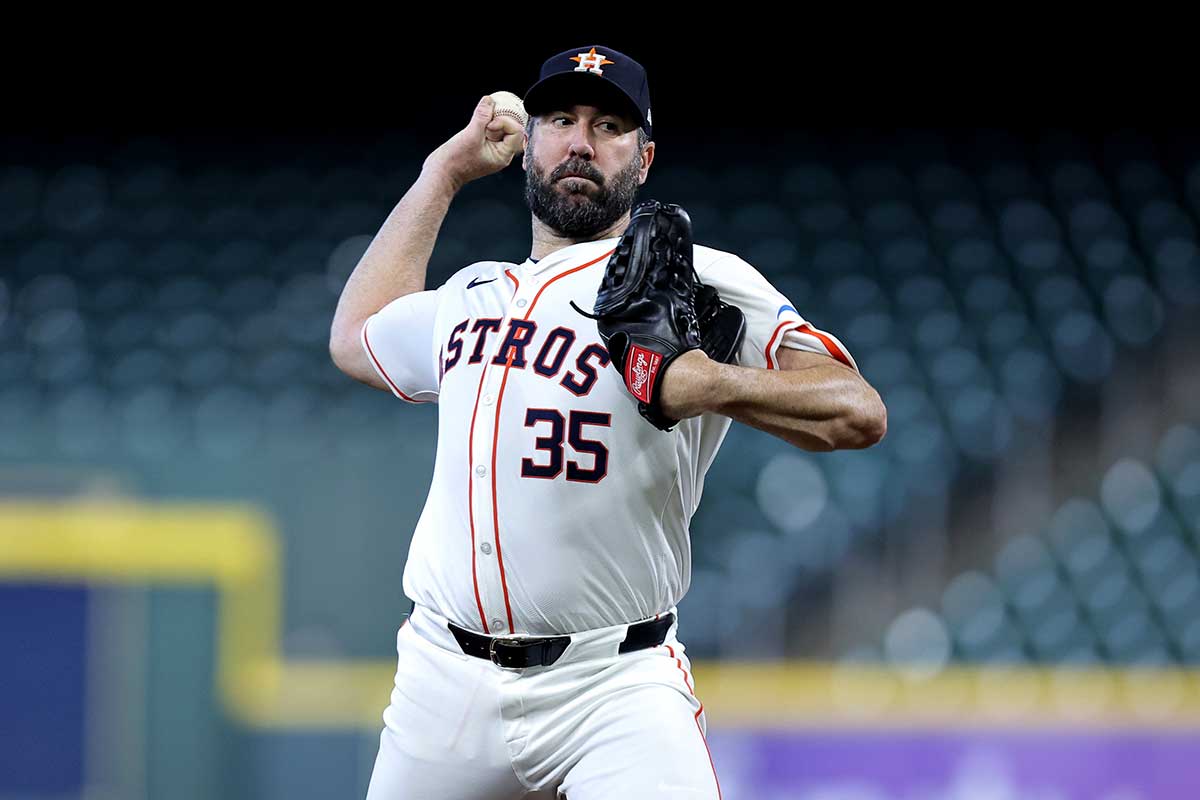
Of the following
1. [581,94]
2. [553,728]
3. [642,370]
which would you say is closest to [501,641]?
[553,728]

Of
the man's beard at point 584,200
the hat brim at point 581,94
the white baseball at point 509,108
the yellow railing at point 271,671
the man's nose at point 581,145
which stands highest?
the white baseball at point 509,108

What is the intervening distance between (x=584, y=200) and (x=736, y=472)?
3025mm

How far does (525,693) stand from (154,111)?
22.6 feet

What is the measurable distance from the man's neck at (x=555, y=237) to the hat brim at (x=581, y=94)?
20cm

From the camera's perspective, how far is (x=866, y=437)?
2.27 metres

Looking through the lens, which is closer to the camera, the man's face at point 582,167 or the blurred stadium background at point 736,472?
the man's face at point 582,167

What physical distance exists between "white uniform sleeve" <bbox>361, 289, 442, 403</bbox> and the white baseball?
43 centimetres

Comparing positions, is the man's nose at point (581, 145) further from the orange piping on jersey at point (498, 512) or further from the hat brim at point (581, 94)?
the orange piping on jersey at point (498, 512)

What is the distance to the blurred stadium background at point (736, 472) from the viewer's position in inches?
177

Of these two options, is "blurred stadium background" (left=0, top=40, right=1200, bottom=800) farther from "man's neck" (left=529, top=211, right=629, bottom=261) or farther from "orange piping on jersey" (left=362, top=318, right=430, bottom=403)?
"man's neck" (left=529, top=211, right=629, bottom=261)

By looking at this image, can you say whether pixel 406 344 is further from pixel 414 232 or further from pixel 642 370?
pixel 642 370

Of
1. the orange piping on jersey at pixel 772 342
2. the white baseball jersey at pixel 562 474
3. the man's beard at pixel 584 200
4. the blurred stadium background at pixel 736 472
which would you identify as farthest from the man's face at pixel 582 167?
the blurred stadium background at pixel 736 472

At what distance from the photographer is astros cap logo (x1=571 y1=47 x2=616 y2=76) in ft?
8.39

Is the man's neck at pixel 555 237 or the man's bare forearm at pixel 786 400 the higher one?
the man's neck at pixel 555 237
